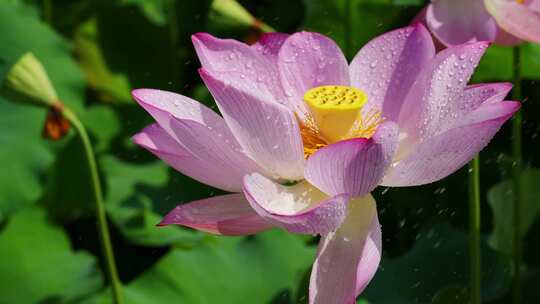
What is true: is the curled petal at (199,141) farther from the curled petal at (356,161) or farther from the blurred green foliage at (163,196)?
the blurred green foliage at (163,196)

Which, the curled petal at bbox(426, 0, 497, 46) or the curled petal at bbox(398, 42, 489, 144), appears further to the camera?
the curled petal at bbox(426, 0, 497, 46)

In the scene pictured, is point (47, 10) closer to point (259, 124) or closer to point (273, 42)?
point (273, 42)

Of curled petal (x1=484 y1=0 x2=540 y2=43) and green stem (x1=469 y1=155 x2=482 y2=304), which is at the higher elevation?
curled petal (x1=484 y1=0 x2=540 y2=43)

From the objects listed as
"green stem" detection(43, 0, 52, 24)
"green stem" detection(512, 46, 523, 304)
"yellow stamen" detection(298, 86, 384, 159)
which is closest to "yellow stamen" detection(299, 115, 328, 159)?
"yellow stamen" detection(298, 86, 384, 159)

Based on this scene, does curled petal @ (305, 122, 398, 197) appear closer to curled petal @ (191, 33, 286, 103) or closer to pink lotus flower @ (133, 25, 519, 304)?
pink lotus flower @ (133, 25, 519, 304)

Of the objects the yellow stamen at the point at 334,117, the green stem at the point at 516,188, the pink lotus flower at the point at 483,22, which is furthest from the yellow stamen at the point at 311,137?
the green stem at the point at 516,188

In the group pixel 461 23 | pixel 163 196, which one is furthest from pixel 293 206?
pixel 163 196


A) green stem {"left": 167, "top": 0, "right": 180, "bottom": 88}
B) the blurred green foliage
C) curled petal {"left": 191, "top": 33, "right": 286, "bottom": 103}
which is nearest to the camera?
curled petal {"left": 191, "top": 33, "right": 286, "bottom": 103}
